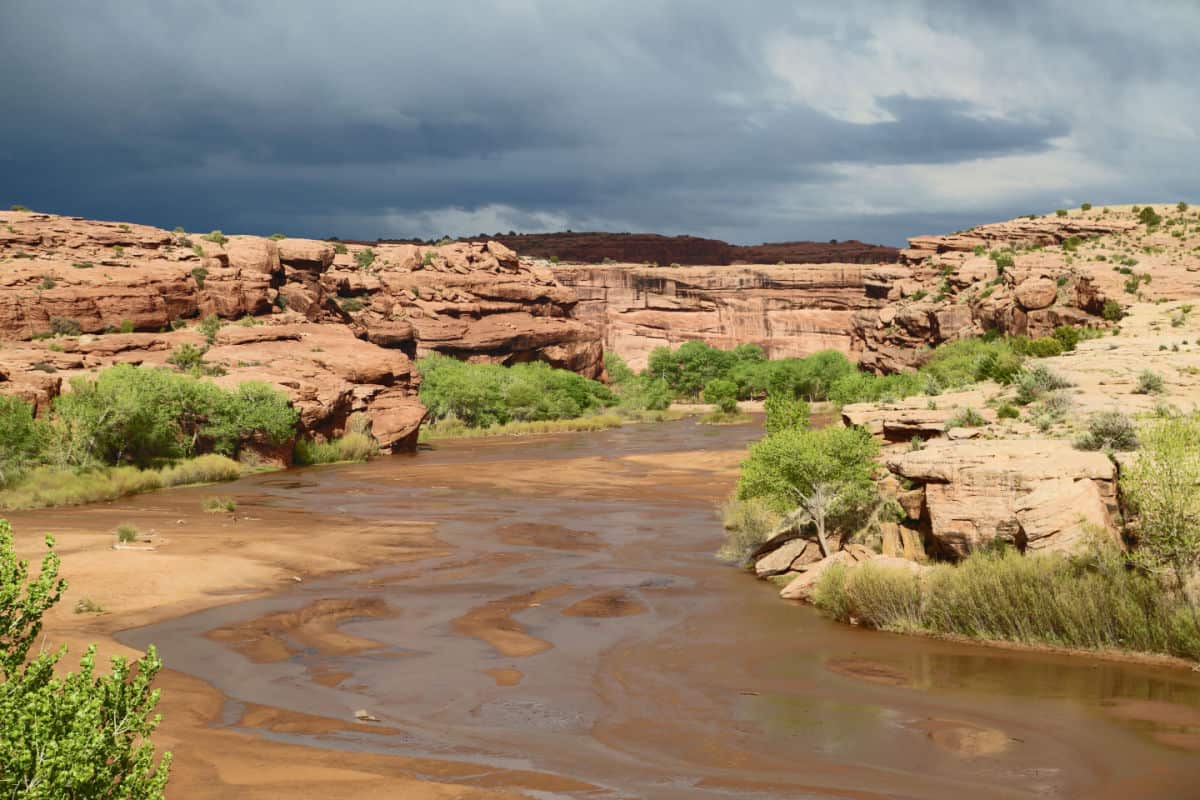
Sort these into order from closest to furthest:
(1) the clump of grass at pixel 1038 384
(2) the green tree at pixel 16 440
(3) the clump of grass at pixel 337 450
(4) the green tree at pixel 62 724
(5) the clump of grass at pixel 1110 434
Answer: (4) the green tree at pixel 62 724
(5) the clump of grass at pixel 1110 434
(1) the clump of grass at pixel 1038 384
(2) the green tree at pixel 16 440
(3) the clump of grass at pixel 337 450

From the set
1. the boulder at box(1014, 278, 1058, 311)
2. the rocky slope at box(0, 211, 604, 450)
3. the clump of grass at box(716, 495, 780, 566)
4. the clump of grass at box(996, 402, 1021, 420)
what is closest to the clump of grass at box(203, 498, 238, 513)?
the rocky slope at box(0, 211, 604, 450)

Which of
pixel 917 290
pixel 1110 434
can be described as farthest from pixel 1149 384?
A: pixel 917 290

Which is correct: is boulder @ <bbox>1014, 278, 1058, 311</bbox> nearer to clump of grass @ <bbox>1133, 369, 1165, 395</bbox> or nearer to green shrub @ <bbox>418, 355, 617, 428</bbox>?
clump of grass @ <bbox>1133, 369, 1165, 395</bbox>

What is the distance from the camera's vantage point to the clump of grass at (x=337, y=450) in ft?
182

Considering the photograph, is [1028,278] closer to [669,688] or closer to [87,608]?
[669,688]

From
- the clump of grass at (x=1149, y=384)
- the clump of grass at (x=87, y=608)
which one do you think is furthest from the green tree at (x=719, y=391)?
the clump of grass at (x=87, y=608)

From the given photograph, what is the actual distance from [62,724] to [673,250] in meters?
187

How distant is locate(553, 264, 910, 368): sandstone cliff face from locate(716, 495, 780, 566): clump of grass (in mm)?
117278

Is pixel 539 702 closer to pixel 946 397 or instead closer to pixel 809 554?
pixel 809 554

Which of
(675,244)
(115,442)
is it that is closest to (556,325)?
(115,442)

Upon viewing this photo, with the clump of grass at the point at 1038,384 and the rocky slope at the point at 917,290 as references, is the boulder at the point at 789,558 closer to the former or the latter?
the clump of grass at the point at 1038,384

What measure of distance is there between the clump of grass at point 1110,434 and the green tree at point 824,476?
4516 millimetres

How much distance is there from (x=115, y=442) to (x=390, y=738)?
36.9 m

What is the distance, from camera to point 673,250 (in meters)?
190
